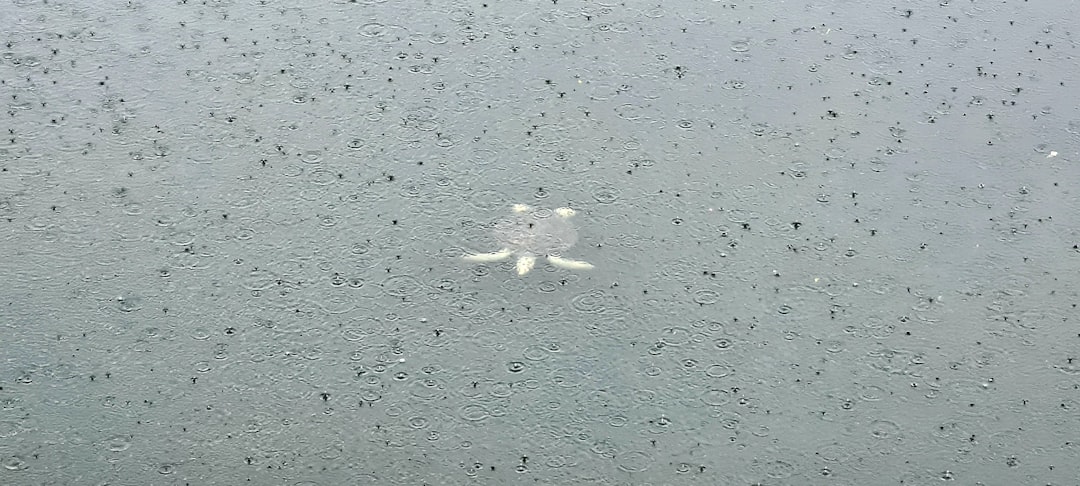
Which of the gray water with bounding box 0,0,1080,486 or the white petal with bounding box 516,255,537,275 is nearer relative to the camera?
the gray water with bounding box 0,0,1080,486

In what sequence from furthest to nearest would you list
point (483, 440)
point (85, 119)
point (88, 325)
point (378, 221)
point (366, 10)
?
point (366, 10), point (85, 119), point (378, 221), point (88, 325), point (483, 440)

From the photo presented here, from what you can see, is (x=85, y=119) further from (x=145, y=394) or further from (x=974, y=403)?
(x=974, y=403)

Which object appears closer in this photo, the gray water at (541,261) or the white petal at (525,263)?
the gray water at (541,261)

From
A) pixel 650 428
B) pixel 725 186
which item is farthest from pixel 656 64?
pixel 650 428

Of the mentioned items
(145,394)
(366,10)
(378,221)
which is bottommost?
(145,394)

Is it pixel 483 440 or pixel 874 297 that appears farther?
pixel 874 297

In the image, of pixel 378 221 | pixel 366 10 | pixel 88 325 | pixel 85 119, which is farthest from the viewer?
pixel 366 10

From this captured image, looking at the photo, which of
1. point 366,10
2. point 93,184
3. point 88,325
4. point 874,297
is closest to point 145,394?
point 88,325

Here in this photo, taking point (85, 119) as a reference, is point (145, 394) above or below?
below
